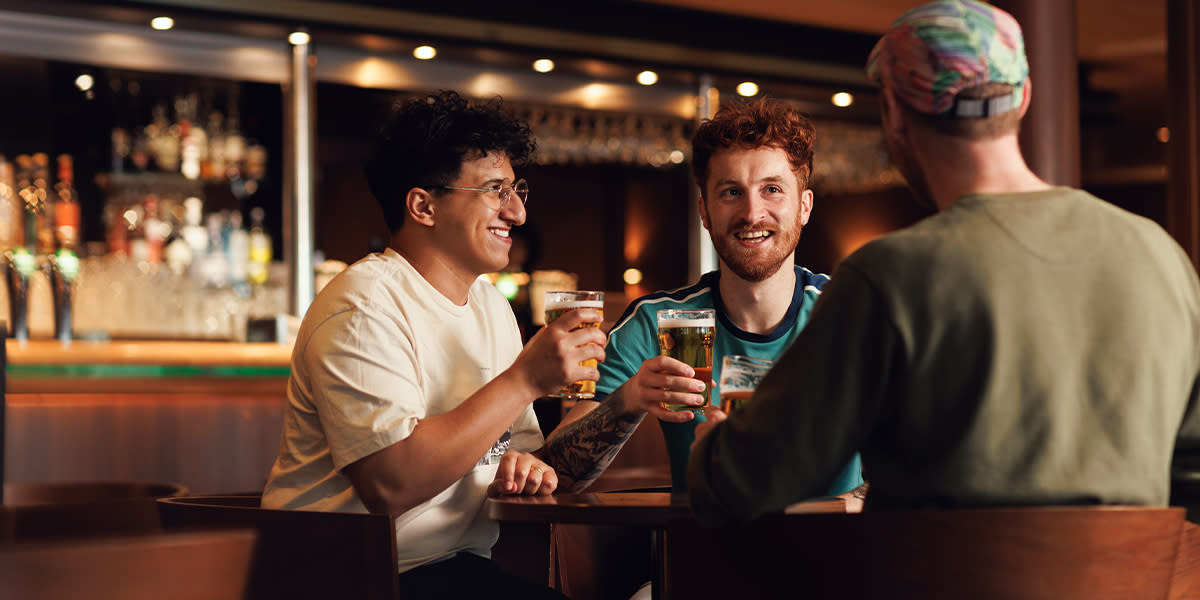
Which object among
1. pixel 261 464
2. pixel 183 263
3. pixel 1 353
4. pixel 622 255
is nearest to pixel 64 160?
pixel 183 263

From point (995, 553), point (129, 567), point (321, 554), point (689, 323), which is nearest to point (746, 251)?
point (689, 323)

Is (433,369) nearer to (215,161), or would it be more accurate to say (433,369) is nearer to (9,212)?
(9,212)

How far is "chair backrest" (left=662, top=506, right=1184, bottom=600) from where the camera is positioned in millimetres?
1157

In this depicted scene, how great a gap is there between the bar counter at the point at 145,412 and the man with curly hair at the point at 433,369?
1975 mm

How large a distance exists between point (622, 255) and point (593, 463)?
19.9 ft

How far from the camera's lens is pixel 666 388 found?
188 centimetres

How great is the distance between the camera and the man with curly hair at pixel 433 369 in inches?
72.7

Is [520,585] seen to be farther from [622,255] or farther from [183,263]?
[622,255]

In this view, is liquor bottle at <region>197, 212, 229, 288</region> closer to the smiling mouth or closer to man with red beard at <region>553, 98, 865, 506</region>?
man with red beard at <region>553, 98, 865, 506</region>

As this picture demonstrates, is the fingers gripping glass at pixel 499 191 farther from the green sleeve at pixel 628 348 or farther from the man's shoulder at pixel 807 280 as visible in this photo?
the man's shoulder at pixel 807 280

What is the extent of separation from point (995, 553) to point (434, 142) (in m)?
1.39

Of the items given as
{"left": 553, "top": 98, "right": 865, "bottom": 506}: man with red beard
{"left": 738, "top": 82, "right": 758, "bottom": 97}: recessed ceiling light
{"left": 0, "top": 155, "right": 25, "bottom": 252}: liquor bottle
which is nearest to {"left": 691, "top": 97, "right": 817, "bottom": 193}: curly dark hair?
{"left": 553, "top": 98, "right": 865, "bottom": 506}: man with red beard

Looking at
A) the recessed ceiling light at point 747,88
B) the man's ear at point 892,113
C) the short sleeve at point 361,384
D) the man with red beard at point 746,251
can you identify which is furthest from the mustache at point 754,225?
the recessed ceiling light at point 747,88

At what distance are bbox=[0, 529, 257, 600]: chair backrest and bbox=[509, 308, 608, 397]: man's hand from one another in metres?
0.61
